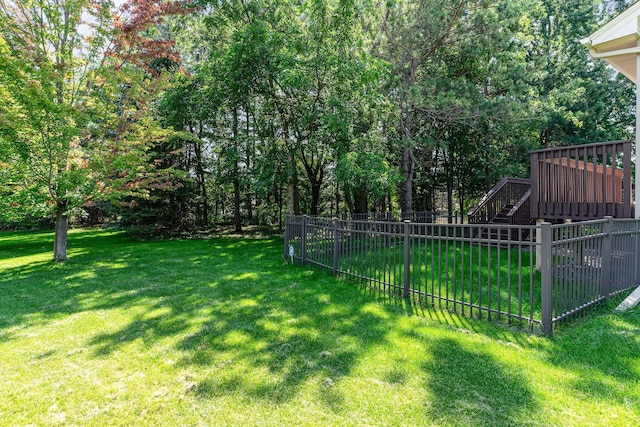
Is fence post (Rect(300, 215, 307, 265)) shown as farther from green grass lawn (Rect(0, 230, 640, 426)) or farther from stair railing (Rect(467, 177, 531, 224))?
stair railing (Rect(467, 177, 531, 224))

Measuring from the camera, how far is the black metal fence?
351 centimetres

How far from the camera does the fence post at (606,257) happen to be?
162 inches

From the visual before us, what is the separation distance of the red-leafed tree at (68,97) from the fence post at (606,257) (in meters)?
9.12

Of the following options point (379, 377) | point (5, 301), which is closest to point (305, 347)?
point (379, 377)

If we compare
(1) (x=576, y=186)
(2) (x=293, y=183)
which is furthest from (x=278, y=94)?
(1) (x=576, y=186)

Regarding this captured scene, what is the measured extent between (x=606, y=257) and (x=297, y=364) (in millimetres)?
4040

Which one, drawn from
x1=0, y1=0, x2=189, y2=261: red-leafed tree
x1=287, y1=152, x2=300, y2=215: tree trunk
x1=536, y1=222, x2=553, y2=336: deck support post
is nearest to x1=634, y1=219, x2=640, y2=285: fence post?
x1=536, y1=222, x2=553, y2=336: deck support post

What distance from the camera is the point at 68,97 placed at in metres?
8.27

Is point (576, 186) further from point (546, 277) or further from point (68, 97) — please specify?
point (68, 97)

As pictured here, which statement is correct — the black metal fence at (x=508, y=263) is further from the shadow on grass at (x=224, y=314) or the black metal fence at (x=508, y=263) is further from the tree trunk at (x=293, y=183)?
the tree trunk at (x=293, y=183)

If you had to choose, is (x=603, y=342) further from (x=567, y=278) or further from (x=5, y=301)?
(x=5, y=301)

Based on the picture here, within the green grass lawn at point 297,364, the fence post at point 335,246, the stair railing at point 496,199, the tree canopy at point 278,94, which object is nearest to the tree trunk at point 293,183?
the tree canopy at point 278,94

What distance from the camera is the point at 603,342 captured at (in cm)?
319

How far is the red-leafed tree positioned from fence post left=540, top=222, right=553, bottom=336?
330 inches
